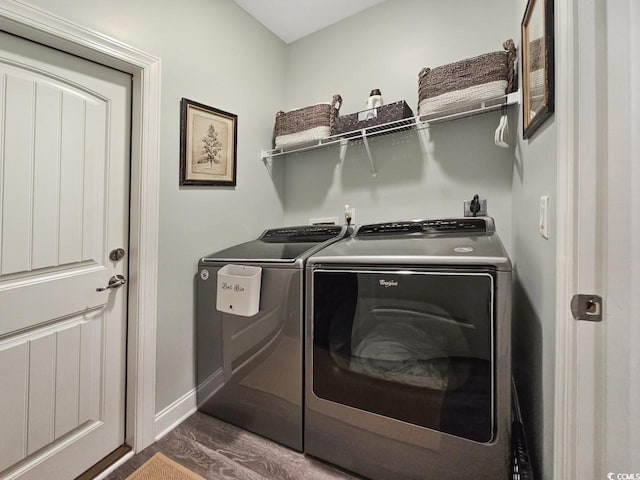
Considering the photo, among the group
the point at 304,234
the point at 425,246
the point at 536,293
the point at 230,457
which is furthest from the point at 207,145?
the point at 536,293

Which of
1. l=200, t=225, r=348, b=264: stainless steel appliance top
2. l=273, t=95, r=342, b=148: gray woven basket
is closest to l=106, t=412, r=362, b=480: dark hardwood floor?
l=200, t=225, r=348, b=264: stainless steel appliance top

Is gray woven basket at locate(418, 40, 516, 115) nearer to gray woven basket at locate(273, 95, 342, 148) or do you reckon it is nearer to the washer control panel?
gray woven basket at locate(273, 95, 342, 148)

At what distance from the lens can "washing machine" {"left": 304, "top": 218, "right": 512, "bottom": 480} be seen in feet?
3.07

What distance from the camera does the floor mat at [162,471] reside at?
118cm

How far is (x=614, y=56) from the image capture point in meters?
0.56

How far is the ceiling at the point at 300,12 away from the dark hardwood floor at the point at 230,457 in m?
2.74

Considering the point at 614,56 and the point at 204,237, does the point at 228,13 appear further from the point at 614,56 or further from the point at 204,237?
the point at 614,56

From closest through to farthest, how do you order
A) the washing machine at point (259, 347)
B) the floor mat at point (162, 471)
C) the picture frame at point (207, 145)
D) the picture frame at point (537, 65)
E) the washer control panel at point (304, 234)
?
the picture frame at point (537, 65) < the floor mat at point (162, 471) < the washing machine at point (259, 347) < the picture frame at point (207, 145) < the washer control panel at point (304, 234)

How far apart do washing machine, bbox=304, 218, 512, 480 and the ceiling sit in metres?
1.84

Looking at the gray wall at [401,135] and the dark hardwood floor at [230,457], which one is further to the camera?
the gray wall at [401,135]

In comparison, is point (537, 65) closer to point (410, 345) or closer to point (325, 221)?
point (410, 345)

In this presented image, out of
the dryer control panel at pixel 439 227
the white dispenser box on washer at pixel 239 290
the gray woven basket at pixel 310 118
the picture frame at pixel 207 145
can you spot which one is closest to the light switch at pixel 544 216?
the dryer control panel at pixel 439 227

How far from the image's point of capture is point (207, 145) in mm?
1654

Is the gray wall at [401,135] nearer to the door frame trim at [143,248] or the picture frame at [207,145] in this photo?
the picture frame at [207,145]
